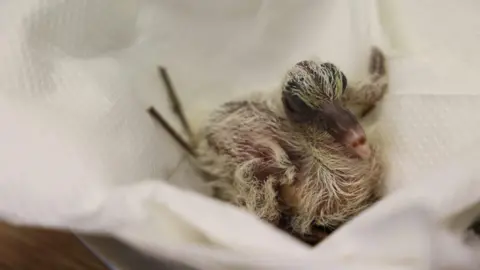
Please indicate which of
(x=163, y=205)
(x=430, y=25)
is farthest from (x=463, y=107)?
(x=163, y=205)

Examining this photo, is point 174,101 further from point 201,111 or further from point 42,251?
point 42,251

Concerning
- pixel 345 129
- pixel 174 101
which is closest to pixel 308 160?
pixel 345 129

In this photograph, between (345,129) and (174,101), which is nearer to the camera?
(345,129)

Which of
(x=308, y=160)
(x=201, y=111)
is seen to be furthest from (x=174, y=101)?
(x=308, y=160)

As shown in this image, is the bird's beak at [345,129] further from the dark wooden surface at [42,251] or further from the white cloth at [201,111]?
the dark wooden surface at [42,251]

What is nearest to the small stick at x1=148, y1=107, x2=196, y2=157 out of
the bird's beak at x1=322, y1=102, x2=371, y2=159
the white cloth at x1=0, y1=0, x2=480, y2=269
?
the white cloth at x1=0, y1=0, x2=480, y2=269

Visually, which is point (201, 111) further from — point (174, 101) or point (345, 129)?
point (345, 129)

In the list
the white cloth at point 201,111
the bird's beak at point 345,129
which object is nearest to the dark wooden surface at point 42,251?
the white cloth at point 201,111
